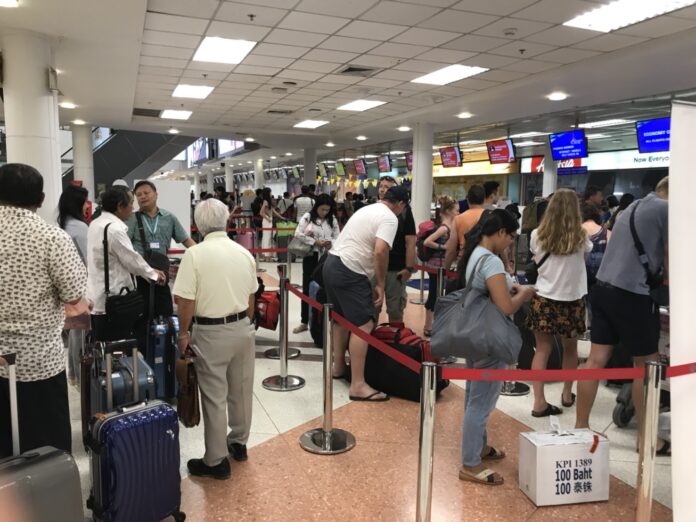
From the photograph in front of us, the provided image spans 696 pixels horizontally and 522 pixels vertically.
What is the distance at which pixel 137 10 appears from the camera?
18.0 ft

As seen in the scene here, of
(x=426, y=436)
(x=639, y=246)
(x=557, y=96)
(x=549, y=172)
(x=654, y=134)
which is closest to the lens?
(x=426, y=436)

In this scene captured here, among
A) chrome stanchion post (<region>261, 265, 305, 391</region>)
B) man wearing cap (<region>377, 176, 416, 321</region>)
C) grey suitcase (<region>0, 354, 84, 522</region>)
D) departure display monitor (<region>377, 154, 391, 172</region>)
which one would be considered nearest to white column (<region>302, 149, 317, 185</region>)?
departure display monitor (<region>377, 154, 391, 172</region>)

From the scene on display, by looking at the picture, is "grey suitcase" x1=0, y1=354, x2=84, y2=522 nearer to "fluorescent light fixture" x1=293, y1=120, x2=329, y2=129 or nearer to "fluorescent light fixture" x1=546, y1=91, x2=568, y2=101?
"fluorescent light fixture" x1=546, y1=91, x2=568, y2=101

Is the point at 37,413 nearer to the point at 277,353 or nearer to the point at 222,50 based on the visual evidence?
the point at 277,353

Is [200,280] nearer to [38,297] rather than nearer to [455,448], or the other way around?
[38,297]

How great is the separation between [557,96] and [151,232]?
8142 mm

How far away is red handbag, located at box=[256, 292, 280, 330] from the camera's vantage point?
4469 mm

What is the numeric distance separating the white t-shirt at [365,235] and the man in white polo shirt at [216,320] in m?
1.15

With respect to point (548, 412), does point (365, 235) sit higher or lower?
higher

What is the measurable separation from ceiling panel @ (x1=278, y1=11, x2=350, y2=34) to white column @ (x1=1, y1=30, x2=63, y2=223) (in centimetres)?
274

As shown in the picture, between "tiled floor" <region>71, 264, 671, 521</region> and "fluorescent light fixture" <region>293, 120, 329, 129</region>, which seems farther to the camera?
"fluorescent light fixture" <region>293, 120, 329, 129</region>

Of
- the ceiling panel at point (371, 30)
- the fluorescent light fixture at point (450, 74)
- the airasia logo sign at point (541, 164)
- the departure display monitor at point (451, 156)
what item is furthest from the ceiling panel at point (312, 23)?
the airasia logo sign at point (541, 164)

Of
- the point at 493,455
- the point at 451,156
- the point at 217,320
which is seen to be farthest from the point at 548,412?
the point at 451,156

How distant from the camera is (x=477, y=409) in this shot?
122 inches
